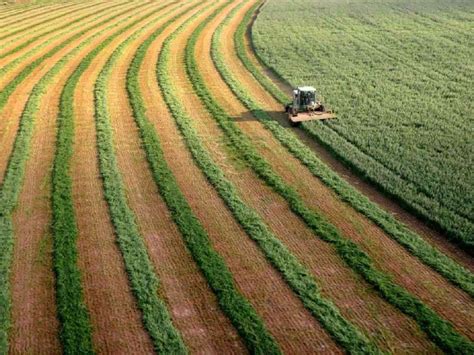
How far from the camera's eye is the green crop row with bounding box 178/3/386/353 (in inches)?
510

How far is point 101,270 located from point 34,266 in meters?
2.02

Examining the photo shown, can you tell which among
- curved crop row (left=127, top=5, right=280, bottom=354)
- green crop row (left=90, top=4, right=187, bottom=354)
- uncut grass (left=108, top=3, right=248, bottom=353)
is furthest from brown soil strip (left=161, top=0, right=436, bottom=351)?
green crop row (left=90, top=4, right=187, bottom=354)

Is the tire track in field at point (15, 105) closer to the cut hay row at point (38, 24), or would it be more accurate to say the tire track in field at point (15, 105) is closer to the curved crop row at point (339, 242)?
the cut hay row at point (38, 24)

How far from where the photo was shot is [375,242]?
54.7 feet

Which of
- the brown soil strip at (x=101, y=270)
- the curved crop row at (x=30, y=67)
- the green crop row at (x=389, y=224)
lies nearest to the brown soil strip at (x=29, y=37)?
the curved crop row at (x=30, y=67)

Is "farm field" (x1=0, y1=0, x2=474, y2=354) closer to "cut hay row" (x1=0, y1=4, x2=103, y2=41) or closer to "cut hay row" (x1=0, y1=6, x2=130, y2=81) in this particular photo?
"cut hay row" (x1=0, y1=6, x2=130, y2=81)

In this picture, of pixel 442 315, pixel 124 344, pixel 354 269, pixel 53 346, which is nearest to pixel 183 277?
pixel 124 344

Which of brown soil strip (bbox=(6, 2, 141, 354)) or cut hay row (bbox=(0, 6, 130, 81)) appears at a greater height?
cut hay row (bbox=(0, 6, 130, 81))

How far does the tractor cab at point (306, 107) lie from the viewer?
2697 centimetres

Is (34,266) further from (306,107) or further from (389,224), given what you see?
(306,107)

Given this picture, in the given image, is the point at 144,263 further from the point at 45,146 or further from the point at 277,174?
the point at 45,146

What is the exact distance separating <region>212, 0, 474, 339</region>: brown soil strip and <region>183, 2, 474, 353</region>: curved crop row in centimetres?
28

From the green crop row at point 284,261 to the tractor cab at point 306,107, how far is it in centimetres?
532

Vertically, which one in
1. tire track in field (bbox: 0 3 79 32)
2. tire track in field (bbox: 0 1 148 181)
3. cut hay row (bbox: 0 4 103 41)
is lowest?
tire track in field (bbox: 0 1 148 181)
